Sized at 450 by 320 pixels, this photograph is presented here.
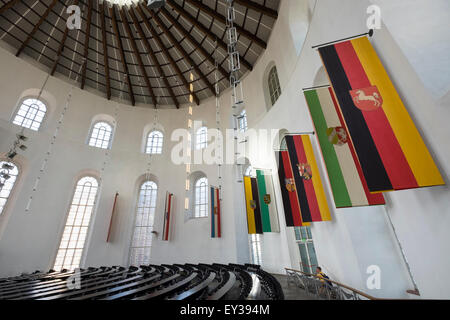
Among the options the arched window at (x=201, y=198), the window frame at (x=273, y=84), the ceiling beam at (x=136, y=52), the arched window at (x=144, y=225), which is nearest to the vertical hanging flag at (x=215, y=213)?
the arched window at (x=201, y=198)

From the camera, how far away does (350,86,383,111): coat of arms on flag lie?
3291mm

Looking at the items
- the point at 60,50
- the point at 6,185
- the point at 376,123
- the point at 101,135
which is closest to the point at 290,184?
the point at 376,123

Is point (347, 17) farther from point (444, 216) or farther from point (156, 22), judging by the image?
point (156, 22)

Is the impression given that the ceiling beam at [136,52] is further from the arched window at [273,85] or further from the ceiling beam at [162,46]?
the arched window at [273,85]

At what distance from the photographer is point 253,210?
29.4ft

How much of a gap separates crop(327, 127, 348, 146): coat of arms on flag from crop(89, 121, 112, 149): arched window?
1420cm

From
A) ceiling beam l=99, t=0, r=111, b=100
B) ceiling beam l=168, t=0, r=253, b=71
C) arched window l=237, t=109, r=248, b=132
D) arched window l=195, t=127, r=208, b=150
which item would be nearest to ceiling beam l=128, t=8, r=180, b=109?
ceiling beam l=99, t=0, r=111, b=100

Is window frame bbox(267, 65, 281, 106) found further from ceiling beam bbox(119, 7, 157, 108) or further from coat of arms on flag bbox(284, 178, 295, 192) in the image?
ceiling beam bbox(119, 7, 157, 108)

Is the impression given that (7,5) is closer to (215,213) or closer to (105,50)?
(105,50)

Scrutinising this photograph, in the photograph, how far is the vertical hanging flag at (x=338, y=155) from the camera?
4258mm

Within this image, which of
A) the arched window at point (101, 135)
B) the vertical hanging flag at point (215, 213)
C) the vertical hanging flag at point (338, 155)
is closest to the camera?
the vertical hanging flag at point (338, 155)

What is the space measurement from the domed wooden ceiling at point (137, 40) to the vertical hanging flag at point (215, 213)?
741 centimetres

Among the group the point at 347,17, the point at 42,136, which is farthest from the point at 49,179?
the point at 347,17
